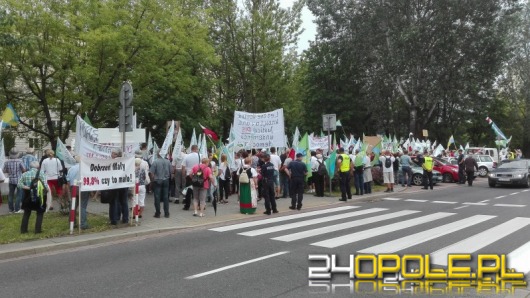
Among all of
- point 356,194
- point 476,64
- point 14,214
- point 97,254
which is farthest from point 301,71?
point 97,254

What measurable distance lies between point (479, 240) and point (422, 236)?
107cm

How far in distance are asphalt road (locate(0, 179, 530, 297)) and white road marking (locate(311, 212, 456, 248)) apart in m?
0.02

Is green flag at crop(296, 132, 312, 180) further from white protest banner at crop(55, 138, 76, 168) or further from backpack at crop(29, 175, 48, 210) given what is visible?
backpack at crop(29, 175, 48, 210)

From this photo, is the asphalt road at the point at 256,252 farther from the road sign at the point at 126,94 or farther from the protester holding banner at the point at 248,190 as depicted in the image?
the road sign at the point at 126,94

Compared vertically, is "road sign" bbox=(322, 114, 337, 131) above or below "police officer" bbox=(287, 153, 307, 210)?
above

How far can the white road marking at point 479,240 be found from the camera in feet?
24.2

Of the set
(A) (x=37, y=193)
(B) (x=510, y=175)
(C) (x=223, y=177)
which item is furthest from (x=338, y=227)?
(B) (x=510, y=175)

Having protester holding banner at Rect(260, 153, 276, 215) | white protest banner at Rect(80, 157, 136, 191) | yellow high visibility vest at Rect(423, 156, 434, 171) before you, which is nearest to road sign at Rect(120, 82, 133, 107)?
white protest banner at Rect(80, 157, 136, 191)

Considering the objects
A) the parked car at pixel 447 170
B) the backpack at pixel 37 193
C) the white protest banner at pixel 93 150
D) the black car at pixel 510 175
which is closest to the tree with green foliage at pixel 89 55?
the white protest banner at pixel 93 150

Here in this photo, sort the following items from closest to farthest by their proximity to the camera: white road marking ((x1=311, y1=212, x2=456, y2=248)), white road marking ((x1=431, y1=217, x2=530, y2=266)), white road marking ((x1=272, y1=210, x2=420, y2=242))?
white road marking ((x1=431, y1=217, x2=530, y2=266)) → white road marking ((x1=311, y1=212, x2=456, y2=248)) → white road marking ((x1=272, y1=210, x2=420, y2=242))

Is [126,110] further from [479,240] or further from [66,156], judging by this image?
[479,240]

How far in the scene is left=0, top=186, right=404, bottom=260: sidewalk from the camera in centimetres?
842

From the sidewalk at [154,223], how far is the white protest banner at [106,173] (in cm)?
104

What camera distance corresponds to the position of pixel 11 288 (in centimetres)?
600
